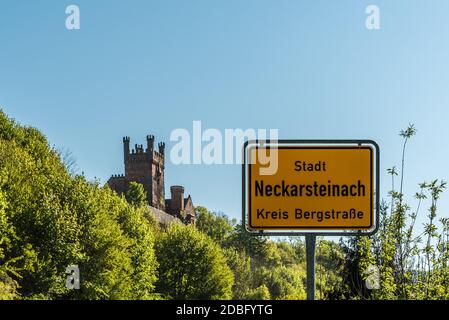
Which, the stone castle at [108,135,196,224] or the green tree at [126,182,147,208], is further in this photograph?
the stone castle at [108,135,196,224]

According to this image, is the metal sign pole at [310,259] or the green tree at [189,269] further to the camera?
the green tree at [189,269]

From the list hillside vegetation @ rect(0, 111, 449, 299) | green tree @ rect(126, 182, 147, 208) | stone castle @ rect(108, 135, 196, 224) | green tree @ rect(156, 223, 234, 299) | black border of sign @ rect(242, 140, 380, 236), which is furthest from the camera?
stone castle @ rect(108, 135, 196, 224)

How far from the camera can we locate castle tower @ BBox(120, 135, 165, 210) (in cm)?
14312

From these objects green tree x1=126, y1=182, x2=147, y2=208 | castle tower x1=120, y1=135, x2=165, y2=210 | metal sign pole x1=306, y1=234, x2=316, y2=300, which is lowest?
metal sign pole x1=306, y1=234, x2=316, y2=300

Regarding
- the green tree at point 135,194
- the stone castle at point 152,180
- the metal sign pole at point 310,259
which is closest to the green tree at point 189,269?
the green tree at point 135,194

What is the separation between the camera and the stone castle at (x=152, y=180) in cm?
14075

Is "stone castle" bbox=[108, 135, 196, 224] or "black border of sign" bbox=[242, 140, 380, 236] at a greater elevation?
"stone castle" bbox=[108, 135, 196, 224]

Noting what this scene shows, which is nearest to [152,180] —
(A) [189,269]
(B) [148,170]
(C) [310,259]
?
(B) [148,170]

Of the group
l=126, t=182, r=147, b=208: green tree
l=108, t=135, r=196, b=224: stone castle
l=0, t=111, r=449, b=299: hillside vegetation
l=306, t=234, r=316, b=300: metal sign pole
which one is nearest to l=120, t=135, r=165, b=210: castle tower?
l=108, t=135, r=196, b=224: stone castle

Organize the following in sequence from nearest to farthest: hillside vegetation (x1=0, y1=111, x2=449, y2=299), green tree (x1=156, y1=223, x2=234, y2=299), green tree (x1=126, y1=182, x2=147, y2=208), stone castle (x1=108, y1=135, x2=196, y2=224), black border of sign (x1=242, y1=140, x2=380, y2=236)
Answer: black border of sign (x1=242, y1=140, x2=380, y2=236), hillside vegetation (x1=0, y1=111, x2=449, y2=299), green tree (x1=156, y1=223, x2=234, y2=299), green tree (x1=126, y1=182, x2=147, y2=208), stone castle (x1=108, y1=135, x2=196, y2=224)

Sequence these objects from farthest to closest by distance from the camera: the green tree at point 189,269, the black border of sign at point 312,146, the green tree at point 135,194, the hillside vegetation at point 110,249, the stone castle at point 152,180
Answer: the stone castle at point 152,180, the green tree at point 135,194, the green tree at point 189,269, the hillside vegetation at point 110,249, the black border of sign at point 312,146

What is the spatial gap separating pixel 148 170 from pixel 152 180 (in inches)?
111

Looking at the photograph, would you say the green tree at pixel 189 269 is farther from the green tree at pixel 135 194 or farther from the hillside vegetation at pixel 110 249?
the green tree at pixel 135 194

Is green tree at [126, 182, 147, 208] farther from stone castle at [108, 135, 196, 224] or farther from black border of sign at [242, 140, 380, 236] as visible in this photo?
black border of sign at [242, 140, 380, 236]
